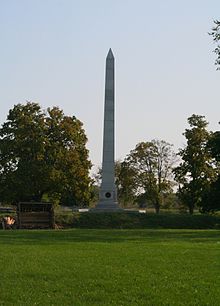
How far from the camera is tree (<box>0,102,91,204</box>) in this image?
54844 mm

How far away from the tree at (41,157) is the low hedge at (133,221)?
749cm

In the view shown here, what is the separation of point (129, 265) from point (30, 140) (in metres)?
42.8

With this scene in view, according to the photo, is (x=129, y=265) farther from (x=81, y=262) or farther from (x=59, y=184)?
(x=59, y=184)

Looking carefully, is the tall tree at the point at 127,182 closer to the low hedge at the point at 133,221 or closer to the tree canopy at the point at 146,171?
the tree canopy at the point at 146,171

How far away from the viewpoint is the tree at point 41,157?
54844mm

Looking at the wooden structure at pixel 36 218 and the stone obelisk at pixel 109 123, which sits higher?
the stone obelisk at pixel 109 123

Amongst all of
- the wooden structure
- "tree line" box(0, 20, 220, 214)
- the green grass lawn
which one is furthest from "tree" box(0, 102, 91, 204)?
the green grass lawn

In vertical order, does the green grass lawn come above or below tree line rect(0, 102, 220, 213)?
below

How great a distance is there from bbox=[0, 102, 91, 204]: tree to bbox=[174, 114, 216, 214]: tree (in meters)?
11.1

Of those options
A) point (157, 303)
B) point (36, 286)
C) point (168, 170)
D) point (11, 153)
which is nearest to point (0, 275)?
point (36, 286)

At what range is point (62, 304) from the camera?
941 centimetres

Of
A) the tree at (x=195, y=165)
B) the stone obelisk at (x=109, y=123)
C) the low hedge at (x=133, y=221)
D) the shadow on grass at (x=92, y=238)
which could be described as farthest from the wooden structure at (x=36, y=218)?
the tree at (x=195, y=165)

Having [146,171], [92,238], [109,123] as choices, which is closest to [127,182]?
[146,171]

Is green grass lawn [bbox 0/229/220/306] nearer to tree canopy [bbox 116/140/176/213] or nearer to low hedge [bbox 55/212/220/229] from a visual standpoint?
low hedge [bbox 55/212/220/229]
